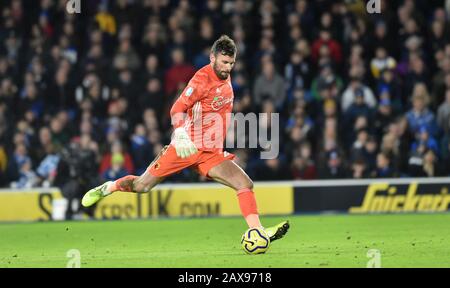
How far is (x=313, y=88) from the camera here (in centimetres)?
1827

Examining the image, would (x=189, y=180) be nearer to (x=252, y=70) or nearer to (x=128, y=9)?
(x=252, y=70)

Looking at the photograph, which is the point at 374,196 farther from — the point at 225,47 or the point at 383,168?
the point at 225,47

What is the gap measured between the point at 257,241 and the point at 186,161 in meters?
1.24

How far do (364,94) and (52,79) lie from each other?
580 cm

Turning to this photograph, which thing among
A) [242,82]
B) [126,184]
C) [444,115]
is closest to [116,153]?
[242,82]

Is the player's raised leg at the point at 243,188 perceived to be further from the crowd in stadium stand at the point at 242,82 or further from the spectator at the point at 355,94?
the spectator at the point at 355,94

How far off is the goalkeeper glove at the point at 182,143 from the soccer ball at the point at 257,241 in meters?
1.02

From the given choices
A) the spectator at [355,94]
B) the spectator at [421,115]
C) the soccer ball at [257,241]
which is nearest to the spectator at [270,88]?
the spectator at [355,94]

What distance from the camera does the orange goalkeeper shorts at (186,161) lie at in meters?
10.4

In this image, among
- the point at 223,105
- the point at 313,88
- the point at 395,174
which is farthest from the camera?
the point at 313,88

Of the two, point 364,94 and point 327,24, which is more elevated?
point 327,24
